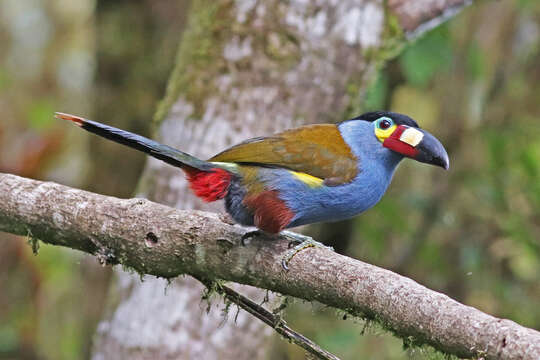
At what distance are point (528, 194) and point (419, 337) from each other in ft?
12.7

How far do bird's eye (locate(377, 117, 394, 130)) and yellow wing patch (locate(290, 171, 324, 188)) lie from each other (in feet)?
1.26

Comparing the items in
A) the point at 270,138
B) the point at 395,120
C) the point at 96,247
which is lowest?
the point at 96,247

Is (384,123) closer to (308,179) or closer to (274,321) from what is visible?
(308,179)

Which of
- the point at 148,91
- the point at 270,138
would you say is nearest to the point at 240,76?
the point at 270,138

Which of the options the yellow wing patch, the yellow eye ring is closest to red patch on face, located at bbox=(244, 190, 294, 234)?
the yellow wing patch

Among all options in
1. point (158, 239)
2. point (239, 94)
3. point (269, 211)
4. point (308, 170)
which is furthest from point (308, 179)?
point (239, 94)

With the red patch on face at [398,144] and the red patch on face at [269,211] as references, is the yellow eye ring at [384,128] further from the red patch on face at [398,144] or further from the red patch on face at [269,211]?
the red patch on face at [269,211]

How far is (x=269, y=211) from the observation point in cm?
296

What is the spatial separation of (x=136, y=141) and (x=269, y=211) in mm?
597

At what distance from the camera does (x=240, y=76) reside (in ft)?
13.8

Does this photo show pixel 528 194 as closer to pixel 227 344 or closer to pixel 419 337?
pixel 227 344

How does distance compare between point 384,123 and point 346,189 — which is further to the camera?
point 384,123

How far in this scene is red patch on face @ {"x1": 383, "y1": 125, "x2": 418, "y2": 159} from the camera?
3012 mm

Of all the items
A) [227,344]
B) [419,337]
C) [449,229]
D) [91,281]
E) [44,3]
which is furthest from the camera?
[44,3]
